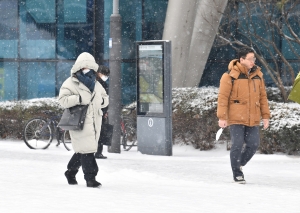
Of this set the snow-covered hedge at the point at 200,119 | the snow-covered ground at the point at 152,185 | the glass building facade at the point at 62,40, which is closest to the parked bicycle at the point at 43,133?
the snow-covered ground at the point at 152,185

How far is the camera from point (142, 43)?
52.1 feet

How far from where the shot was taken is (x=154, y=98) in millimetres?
15875

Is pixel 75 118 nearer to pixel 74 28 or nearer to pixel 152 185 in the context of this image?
pixel 152 185

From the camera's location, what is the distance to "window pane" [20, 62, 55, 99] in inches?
934

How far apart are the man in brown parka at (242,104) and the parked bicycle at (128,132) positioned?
5.78m

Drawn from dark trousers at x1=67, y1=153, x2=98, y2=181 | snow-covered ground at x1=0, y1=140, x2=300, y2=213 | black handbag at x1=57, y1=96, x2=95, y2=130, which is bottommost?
snow-covered ground at x1=0, y1=140, x2=300, y2=213

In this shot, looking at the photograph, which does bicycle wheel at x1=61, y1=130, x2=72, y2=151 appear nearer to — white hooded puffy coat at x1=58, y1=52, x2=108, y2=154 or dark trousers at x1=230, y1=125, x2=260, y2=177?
dark trousers at x1=230, y1=125, x2=260, y2=177

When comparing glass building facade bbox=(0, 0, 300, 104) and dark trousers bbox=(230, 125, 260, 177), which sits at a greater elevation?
glass building facade bbox=(0, 0, 300, 104)

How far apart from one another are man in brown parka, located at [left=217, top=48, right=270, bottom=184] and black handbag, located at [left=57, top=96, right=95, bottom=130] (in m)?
1.80

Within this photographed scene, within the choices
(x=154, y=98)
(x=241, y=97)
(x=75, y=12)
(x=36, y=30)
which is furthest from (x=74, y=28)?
(x=241, y=97)

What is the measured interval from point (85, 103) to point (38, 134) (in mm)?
6912

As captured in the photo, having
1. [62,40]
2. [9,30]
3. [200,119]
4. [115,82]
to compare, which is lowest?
[200,119]

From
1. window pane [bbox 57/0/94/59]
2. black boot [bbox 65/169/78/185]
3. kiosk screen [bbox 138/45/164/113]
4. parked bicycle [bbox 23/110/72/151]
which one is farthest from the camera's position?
window pane [bbox 57/0/94/59]

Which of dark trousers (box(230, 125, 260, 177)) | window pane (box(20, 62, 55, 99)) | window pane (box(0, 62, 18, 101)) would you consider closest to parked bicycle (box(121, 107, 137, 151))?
dark trousers (box(230, 125, 260, 177))
